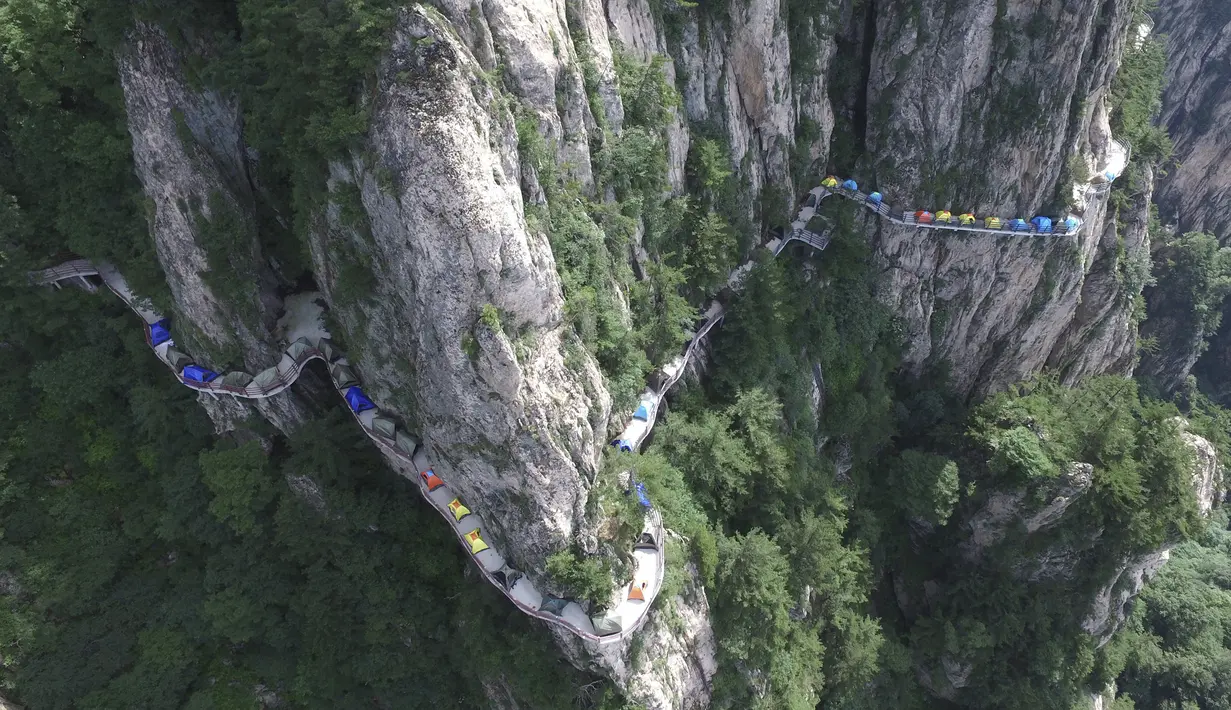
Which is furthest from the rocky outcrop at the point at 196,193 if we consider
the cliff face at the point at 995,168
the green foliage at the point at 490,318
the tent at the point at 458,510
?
the cliff face at the point at 995,168

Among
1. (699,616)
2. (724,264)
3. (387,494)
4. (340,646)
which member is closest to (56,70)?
(387,494)

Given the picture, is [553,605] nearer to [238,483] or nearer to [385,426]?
[385,426]

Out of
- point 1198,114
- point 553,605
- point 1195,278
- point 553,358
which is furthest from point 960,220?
point 1198,114

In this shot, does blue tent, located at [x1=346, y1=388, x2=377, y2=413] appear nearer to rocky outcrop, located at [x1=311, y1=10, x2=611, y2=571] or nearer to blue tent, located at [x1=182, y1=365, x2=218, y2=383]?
rocky outcrop, located at [x1=311, y1=10, x2=611, y2=571]

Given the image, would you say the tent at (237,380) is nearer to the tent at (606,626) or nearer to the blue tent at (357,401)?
the blue tent at (357,401)

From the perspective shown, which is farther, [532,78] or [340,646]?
[340,646]

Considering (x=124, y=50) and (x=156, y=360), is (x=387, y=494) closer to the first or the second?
(x=156, y=360)

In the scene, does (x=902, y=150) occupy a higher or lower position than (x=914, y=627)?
higher
